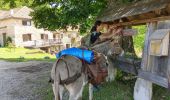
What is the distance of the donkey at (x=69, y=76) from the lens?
600 centimetres

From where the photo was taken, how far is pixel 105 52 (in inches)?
295

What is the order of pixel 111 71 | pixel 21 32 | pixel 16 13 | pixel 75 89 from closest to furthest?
pixel 75 89, pixel 111 71, pixel 16 13, pixel 21 32

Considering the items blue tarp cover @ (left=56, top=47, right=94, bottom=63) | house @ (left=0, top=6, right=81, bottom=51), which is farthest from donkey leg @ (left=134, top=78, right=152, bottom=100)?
house @ (left=0, top=6, right=81, bottom=51)

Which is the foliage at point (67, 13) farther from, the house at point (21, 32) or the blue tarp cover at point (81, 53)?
the house at point (21, 32)

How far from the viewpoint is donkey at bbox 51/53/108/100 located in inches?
236

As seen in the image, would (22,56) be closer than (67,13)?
No

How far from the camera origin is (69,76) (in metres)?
6.01

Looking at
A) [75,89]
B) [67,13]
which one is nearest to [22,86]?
[67,13]

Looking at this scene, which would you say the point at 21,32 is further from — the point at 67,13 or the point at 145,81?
the point at 145,81

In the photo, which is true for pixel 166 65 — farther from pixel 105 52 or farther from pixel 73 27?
pixel 73 27

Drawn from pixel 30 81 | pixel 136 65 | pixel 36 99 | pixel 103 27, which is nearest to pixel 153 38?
pixel 136 65

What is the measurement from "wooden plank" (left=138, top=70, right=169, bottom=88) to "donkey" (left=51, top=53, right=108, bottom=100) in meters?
1.52

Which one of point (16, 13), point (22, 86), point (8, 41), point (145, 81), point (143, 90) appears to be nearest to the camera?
point (145, 81)

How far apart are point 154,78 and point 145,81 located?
29.9 inches
